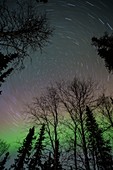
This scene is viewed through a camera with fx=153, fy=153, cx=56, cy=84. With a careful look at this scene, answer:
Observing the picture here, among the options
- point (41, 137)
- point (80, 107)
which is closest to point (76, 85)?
point (80, 107)

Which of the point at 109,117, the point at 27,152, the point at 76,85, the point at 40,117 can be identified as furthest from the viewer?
the point at 27,152

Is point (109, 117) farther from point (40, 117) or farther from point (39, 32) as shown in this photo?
point (39, 32)

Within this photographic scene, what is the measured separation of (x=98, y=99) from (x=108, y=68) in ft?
10.2

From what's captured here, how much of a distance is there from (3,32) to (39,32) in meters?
1.55

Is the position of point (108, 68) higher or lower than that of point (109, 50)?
lower

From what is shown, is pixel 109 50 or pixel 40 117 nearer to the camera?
pixel 109 50

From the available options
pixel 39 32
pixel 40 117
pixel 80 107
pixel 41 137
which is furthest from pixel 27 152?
pixel 39 32

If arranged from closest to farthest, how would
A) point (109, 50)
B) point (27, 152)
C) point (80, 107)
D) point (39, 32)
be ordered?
1. point (39, 32)
2. point (109, 50)
3. point (80, 107)
4. point (27, 152)

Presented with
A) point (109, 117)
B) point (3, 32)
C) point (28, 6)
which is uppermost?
point (109, 117)

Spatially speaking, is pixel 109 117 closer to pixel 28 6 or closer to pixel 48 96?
pixel 48 96

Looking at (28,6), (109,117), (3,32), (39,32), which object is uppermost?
(109,117)

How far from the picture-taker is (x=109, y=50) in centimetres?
1143

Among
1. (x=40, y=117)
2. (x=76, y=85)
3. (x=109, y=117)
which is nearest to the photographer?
(x=76, y=85)

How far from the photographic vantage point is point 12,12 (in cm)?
623
